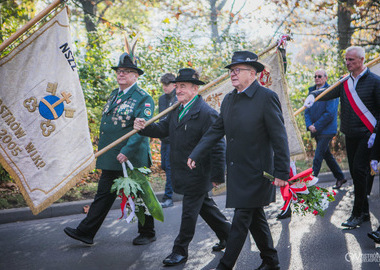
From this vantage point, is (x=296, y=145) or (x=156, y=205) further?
(x=296, y=145)

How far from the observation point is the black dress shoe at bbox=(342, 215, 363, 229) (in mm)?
5189

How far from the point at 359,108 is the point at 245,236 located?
2450 millimetres

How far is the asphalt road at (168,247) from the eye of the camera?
421 centimetres

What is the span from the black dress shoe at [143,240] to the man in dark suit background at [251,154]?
4.76 ft

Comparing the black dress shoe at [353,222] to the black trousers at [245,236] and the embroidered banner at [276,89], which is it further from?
the black trousers at [245,236]

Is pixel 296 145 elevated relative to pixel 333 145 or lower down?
elevated

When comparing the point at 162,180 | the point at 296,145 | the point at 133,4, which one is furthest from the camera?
the point at 133,4

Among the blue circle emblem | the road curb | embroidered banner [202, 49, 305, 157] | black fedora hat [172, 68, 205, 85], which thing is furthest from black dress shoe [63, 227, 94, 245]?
embroidered banner [202, 49, 305, 157]

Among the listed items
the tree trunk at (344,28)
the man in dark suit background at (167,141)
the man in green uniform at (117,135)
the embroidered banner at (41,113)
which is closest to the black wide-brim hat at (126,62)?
the man in green uniform at (117,135)

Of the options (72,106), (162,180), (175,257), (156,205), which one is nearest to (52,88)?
(72,106)

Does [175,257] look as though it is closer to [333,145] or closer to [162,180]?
[162,180]

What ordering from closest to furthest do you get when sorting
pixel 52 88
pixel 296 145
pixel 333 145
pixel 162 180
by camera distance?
pixel 52 88 → pixel 296 145 → pixel 162 180 → pixel 333 145

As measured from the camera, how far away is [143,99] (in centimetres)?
478

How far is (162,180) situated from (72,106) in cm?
→ 475
